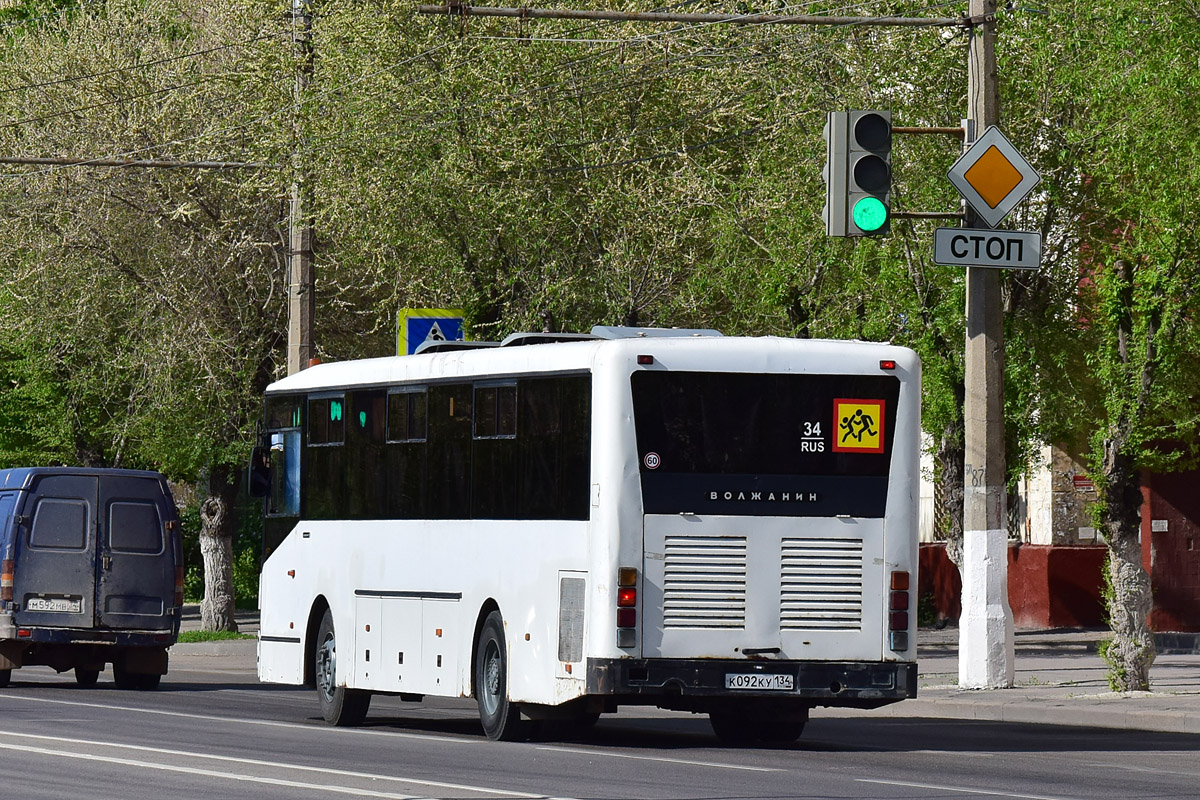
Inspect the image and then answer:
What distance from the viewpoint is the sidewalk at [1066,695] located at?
19.7 meters

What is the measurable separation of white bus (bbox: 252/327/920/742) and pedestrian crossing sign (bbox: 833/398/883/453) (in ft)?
0.03

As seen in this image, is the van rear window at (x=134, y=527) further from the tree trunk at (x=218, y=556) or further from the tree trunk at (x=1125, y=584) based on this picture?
the tree trunk at (x=1125, y=584)

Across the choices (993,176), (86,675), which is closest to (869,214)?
(993,176)

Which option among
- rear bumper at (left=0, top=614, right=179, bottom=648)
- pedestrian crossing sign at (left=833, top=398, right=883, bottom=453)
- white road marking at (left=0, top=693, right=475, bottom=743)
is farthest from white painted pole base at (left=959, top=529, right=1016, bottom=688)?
rear bumper at (left=0, top=614, right=179, bottom=648)

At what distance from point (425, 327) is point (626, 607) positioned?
9415mm

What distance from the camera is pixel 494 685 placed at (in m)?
17.7

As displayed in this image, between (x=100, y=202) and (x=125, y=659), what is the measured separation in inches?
338

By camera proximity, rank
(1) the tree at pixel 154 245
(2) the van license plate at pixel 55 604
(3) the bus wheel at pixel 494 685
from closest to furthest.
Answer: (3) the bus wheel at pixel 494 685, (2) the van license plate at pixel 55 604, (1) the tree at pixel 154 245

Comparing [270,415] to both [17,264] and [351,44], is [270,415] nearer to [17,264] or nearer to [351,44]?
[351,44]

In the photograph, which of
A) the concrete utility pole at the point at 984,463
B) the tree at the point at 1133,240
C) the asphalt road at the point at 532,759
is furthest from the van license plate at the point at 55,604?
the tree at the point at 1133,240

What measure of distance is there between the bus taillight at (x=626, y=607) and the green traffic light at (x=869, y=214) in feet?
14.2

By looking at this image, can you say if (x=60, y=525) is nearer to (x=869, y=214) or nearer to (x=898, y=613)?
(x=869, y=214)

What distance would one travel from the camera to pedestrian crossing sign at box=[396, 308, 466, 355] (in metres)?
24.7

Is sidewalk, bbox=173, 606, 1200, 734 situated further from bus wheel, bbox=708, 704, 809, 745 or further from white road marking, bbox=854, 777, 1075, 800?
white road marking, bbox=854, 777, 1075, 800
